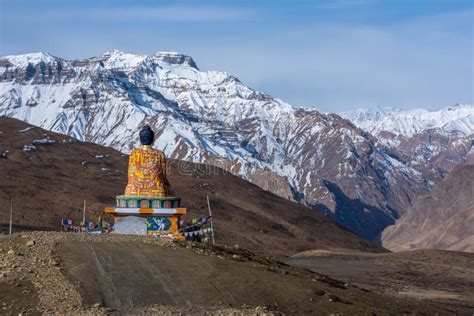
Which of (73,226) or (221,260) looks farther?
(73,226)

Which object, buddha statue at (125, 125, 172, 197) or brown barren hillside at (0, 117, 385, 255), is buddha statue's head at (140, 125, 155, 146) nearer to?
buddha statue at (125, 125, 172, 197)

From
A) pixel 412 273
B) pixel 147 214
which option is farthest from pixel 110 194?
pixel 147 214

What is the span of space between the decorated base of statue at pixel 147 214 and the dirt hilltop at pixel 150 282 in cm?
636

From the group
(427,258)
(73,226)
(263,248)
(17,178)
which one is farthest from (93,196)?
(73,226)

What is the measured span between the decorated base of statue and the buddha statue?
36 cm

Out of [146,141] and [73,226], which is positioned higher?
[146,141]

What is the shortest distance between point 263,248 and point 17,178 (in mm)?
33561

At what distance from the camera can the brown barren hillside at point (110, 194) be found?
299 feet

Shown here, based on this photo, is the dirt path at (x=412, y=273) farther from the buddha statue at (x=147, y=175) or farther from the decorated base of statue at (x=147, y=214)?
the buddha statue at (x=147, y=175)

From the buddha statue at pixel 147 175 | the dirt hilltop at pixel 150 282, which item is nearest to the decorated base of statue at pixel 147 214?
the buddha statue at pixel 147 175

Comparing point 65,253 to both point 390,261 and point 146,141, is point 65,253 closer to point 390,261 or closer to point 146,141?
point 146,141

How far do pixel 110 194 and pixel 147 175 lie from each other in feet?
245

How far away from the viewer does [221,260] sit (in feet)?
83.0

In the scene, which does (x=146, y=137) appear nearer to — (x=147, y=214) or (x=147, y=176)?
(x=147, y=176)
